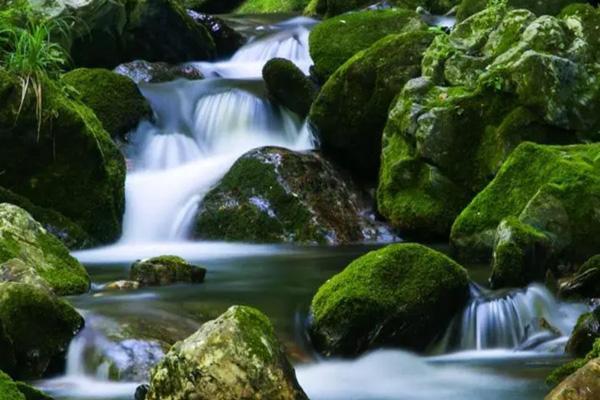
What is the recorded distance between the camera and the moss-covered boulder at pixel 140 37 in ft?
55.3

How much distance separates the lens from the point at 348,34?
15125 millimetres

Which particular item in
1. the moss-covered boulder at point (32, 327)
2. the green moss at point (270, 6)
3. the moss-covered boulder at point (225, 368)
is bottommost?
the green moss at point (270, 6)

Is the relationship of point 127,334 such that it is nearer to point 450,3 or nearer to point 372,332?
point 372,332

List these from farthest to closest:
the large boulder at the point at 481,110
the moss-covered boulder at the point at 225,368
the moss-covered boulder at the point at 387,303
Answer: the large boulder at the point at 481,110
the moss-covered boulder at the point at 387,303
the moss-covered boulder at the point at 225,368

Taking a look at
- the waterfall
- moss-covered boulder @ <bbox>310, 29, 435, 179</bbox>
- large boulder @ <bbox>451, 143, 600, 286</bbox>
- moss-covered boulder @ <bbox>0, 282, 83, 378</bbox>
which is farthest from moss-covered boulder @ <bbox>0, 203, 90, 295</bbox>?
moss-covered boulder @ <bbox>310, 29, 435, 179</bbox>

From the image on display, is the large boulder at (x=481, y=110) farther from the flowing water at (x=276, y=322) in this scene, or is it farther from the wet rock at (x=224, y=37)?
the wet rock at (x=224, y=37)

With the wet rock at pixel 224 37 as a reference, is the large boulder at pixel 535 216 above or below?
above

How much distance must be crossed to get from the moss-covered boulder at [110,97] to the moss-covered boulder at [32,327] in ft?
25.0

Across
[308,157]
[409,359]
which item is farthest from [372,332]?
[308,157]

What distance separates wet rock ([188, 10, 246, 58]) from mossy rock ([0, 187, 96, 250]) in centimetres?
825

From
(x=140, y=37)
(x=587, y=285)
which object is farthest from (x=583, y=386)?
(x=140, y=37)

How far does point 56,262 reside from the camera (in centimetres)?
Answer: 827

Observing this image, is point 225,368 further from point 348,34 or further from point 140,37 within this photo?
point 140,37

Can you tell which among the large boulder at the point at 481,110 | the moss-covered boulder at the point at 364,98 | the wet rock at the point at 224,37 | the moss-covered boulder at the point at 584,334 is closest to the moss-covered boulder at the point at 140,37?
the wet rock at the point at 224,37
